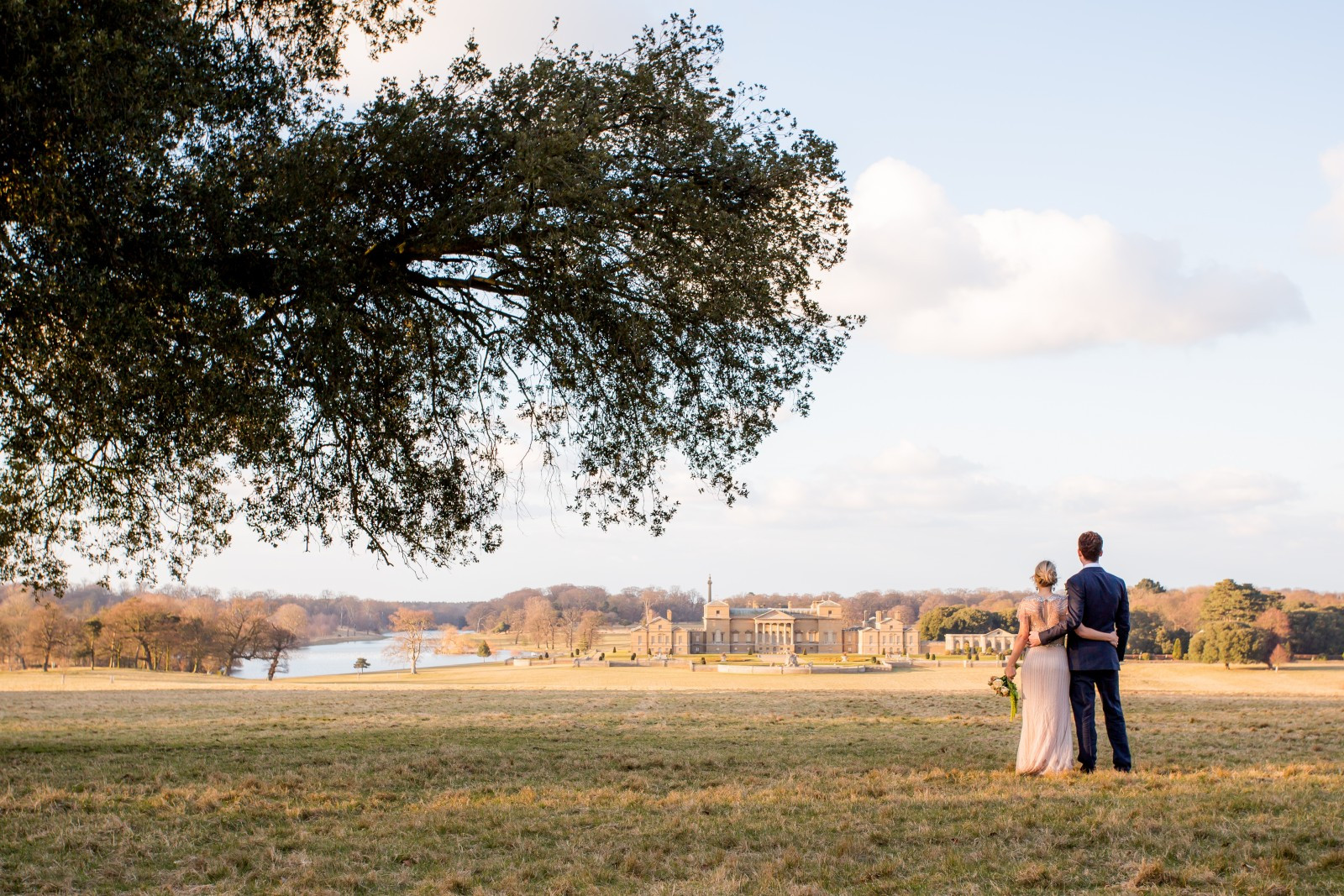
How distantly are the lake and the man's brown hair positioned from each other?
2653 inches

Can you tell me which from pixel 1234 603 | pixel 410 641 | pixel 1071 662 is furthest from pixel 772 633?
pixel 1071 662

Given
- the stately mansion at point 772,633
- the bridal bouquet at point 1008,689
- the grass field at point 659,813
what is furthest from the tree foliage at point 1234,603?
the bridal bouquet at point 1008,689

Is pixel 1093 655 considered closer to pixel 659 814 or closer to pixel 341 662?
pixel 659 814

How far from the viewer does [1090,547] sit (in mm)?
8859

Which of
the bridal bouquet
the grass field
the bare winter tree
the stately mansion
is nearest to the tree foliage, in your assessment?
the stately mansion

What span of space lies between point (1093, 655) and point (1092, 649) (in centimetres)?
5

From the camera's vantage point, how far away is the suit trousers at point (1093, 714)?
28.1ft

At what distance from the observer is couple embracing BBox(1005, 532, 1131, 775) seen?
8.54m

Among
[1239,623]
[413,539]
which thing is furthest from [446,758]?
[1239,623]

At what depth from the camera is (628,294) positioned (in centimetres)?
1161

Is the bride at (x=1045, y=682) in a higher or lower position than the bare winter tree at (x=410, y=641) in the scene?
higher

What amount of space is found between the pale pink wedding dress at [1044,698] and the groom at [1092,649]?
9 cm

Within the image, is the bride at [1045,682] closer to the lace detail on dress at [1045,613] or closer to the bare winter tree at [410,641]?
the lace detail on dress at [1045,613]

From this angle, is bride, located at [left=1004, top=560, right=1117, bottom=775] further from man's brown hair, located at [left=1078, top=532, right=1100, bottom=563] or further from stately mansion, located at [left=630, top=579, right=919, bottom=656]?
stately mansion, located at [left=630, top=579, right=919, bottom=656]
